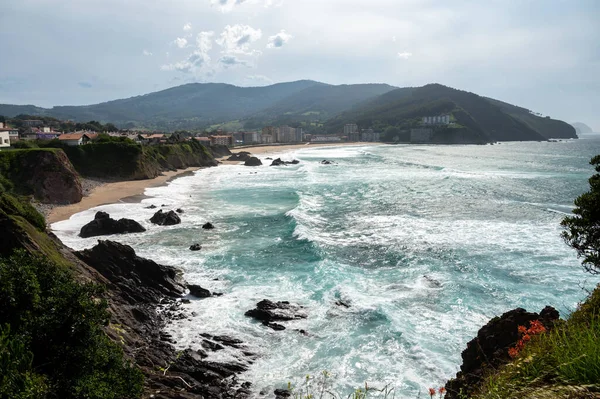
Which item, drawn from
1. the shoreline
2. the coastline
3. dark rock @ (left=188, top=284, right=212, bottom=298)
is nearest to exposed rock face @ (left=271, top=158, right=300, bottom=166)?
the shoreline

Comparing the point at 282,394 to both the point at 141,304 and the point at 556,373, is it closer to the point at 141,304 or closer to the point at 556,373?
the point at 141,304

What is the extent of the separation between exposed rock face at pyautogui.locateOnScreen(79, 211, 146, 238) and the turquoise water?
1.26m

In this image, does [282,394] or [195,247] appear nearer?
[282,394]

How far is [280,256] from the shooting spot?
24.8 meters

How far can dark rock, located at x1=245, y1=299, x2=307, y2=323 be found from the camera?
1695cm

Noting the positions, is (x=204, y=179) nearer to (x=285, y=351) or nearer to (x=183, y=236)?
(x=183, y=236)

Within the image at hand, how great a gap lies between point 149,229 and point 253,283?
14.2 meters

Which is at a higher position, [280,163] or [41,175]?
[41,175]

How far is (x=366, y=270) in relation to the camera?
2236 cm

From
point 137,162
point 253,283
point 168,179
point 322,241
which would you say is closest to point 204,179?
point 168,179

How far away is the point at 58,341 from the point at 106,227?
869 inches

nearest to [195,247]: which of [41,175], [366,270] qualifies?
[366,270]

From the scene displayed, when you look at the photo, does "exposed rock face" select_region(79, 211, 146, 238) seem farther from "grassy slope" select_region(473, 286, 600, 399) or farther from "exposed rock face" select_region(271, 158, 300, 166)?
"exposed rock face" select_region(271, 158, 300, 166)

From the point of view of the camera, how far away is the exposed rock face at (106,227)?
93.9 feet
